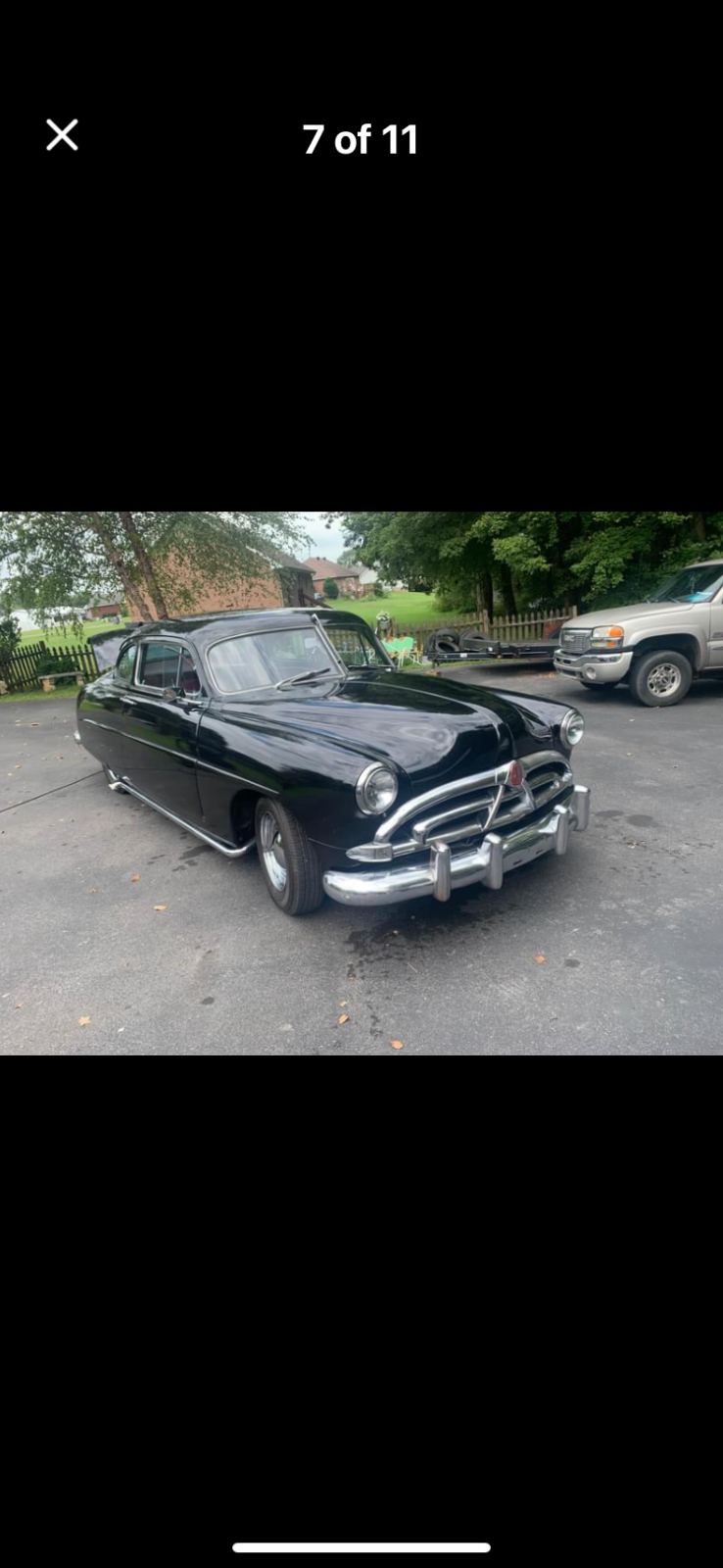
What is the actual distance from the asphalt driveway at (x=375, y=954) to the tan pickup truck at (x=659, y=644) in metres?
3.32

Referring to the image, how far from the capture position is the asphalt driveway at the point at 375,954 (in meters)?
2.81

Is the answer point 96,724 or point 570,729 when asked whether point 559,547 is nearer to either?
point 96,724

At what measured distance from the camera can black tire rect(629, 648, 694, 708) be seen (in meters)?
8.51

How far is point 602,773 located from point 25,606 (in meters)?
14.6

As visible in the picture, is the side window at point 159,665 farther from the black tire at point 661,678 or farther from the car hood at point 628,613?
the black tire at point 661,678

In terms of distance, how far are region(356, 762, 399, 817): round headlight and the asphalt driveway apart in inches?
32.1

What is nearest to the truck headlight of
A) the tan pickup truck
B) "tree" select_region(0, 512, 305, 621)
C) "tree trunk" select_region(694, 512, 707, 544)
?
the tan pickup truck

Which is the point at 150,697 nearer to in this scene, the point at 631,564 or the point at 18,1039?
the point at 18,1039

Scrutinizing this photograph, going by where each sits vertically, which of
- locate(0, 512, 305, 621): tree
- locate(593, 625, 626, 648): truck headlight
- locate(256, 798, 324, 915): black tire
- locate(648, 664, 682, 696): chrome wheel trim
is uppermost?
locate(0, 512, 305, 621): tree

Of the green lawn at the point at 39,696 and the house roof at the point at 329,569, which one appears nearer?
the green lawn at the point at 39,696

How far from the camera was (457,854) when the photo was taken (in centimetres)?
343

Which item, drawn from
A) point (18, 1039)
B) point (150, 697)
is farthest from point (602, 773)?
point (18, 1039)

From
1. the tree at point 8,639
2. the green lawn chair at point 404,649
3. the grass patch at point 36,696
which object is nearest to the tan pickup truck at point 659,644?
the green lawn chair at point 404,649

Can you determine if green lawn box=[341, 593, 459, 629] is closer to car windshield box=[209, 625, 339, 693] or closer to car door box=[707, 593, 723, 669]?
car windshield box=[209, 625, 339, 693]
